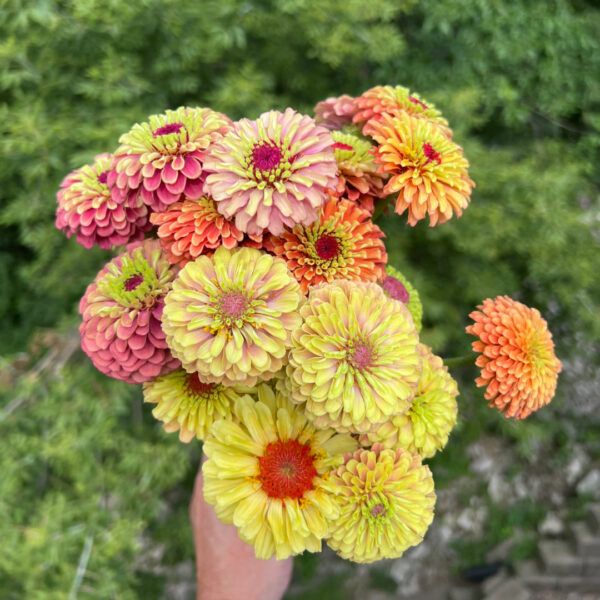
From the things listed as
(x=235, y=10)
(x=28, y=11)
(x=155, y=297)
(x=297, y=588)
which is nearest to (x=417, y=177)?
(x=155, y=297)

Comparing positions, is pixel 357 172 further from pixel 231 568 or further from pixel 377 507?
pixel 231 568

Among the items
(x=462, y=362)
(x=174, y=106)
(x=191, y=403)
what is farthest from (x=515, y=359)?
(x=174, y=106)

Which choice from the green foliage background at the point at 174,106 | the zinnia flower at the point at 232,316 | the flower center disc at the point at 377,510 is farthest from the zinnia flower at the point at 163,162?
the green foliage background at the point at 174,106

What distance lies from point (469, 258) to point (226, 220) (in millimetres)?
1303

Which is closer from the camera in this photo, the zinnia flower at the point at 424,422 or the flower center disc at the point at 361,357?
the flower center disc at the point at 361,357

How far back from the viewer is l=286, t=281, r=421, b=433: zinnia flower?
567 mm

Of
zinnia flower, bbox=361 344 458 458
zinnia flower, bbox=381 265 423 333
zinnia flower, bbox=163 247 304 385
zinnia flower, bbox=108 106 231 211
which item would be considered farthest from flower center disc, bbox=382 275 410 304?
zinnia flower, bbox=108 106 231 211

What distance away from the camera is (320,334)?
1.88ft

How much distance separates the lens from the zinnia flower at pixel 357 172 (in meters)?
0.69

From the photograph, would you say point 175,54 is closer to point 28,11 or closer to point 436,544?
point 28,11

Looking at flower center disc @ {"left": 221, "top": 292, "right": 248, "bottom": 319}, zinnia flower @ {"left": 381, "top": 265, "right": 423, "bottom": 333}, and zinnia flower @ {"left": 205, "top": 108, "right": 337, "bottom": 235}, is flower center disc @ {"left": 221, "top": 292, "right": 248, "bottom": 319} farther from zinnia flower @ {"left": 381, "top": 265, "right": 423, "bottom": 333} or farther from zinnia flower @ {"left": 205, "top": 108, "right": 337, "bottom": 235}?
zinnia flower @ {"left": 381, "top": 265, "right": 423, "bottom": 333}

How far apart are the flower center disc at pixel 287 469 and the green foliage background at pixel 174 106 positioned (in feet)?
2.76

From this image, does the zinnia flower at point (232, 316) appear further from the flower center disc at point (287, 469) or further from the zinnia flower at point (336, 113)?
the zinnia flower at point (336, 113)

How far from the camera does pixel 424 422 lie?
70 centimetres
